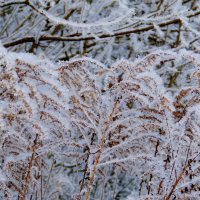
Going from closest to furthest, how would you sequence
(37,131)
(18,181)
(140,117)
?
(37,131)
(140,117)
(18,181)

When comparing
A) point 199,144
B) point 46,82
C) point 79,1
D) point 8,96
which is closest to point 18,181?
A: point 8,96

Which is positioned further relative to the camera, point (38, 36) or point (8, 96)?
point (38, 36)

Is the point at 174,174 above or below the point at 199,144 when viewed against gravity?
below

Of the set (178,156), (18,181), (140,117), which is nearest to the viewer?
(178,156)

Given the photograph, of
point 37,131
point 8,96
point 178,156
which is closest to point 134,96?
point 178,156

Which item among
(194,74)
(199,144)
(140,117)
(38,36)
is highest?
(38,36)

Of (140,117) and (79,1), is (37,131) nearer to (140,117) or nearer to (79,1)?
(140,117)

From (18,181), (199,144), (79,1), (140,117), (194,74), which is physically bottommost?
(18,181)

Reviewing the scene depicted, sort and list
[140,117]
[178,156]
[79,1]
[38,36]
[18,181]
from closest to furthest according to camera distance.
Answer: [178,156], [140,117], [18,181], [38,36], [79,1]

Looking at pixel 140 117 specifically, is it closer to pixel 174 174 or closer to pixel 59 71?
pixel 174 174
